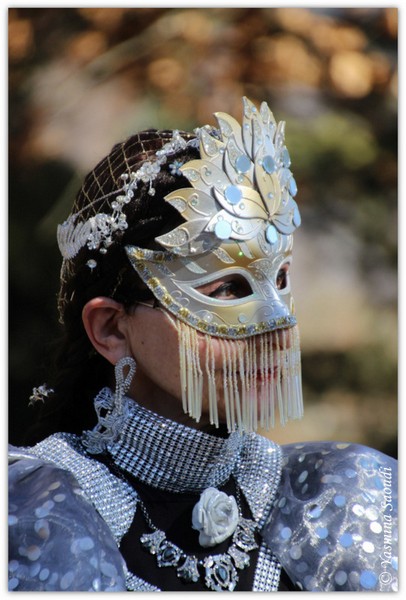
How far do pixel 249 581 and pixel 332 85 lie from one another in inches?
67.7

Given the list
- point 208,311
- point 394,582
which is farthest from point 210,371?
point 394,582

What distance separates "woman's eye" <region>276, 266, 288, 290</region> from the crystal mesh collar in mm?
314

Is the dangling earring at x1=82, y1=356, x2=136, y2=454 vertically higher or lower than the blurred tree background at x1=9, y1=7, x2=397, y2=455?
lower

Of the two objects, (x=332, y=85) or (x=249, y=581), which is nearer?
(x=249, y=581)

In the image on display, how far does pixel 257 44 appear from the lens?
2.53 metres

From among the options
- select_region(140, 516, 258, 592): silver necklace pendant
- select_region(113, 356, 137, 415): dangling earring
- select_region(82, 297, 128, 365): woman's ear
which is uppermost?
select_region(82, 297, 128, 365): woman's ear

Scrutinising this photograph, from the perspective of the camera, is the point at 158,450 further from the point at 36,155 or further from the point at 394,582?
the point at 36,155

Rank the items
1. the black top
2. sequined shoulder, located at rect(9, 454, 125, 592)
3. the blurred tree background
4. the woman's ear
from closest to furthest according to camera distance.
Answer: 1. sequined shoulder, located at rect(9, 454, 125, 592)
2. the black top
3. the woman's ear
4. the blurred tree background

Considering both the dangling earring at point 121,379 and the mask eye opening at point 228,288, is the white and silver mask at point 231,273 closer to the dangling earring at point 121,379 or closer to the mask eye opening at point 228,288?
the mask eye opening at point 228,288

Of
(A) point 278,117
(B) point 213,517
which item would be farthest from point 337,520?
(A) point 278,117

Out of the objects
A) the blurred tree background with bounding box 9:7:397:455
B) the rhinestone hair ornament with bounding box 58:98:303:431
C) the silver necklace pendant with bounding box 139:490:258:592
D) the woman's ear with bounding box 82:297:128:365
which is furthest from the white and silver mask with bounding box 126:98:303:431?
the blurred tree background with bounding box 9:7:397:455

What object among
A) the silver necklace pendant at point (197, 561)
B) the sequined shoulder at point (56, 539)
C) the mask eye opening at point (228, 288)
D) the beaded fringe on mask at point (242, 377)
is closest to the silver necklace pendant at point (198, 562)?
the silver necklace pendant at point (197, 561)

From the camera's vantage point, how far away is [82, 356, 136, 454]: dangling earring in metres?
1.67

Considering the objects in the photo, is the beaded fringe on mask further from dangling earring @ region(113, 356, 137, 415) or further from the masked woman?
dangling earring @ region(113, 356, 137, 415)
